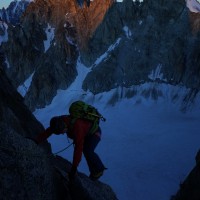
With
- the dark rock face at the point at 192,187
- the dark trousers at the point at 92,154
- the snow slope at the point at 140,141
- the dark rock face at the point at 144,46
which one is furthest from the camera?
the dark rock face at the point at 144,46

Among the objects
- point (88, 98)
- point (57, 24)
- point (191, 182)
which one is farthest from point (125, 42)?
point (191, 182)

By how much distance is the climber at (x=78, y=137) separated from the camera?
316 inches

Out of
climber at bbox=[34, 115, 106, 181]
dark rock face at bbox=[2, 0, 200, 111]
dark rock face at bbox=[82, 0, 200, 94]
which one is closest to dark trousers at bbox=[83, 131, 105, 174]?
climber at bbox=[34, 115, 106, 181]

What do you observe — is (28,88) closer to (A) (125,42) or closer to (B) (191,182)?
(A) (125,42)

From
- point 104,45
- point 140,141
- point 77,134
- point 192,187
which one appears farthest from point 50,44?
point 77,134

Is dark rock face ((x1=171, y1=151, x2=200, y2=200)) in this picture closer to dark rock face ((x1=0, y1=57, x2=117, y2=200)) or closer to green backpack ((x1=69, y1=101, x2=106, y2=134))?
dark rock face ((x1=0, y1=57, x2=117, y2=200))

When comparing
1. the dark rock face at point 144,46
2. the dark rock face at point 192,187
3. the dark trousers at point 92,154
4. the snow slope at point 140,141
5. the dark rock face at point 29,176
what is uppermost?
the dark rock face at point 144,46

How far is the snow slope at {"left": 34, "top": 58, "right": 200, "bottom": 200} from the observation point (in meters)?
56.8

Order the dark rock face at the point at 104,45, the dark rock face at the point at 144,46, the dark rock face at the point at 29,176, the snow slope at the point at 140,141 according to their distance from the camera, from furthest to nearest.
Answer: the dark rock face at the point at 104,45
the dark rock face at the point at 144,46
the snow slope at the point at 140,141
the dark rock face at the point at 29,176

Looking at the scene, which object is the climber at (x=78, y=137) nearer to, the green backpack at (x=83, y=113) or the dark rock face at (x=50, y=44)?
the green backpack at (x=83, y=113)

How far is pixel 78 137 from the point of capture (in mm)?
8086

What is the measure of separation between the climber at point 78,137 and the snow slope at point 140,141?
4317 centimetres

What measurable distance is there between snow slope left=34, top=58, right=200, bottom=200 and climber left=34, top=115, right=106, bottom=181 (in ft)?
142

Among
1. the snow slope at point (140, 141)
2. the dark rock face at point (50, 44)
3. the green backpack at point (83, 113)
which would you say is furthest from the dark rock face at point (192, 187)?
the dark rock face at point (50, 44)
